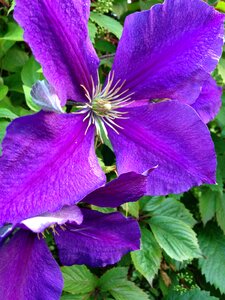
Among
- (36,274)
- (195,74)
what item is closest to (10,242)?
(36,274)

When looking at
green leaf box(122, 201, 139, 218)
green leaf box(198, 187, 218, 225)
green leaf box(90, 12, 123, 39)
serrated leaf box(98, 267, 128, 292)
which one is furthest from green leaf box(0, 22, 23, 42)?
green leaf box(198, 187, 218, 225)

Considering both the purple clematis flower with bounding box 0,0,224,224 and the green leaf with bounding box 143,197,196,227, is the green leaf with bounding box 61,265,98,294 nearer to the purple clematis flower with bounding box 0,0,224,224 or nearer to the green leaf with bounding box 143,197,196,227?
the green leaf with bounding box 143,197,196,227

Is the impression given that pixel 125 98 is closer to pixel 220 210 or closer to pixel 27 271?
pixel 27 271

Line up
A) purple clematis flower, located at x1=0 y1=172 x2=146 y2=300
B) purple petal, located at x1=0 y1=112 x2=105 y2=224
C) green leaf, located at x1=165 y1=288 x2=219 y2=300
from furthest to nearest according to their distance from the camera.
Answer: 1. green leaf, located at x1=165 y1=288 x2=219 y2=300
2. purple clematis flower, located at x1=0 y1=172 x2=146 y2=300
3. purple petal, located at x1=0 y1=112 x2=105 y2=224

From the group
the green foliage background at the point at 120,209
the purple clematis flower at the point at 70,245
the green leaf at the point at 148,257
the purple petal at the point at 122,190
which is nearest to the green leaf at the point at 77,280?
the green foliage background at the point at 120,209

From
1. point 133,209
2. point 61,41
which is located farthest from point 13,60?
point 61,41
